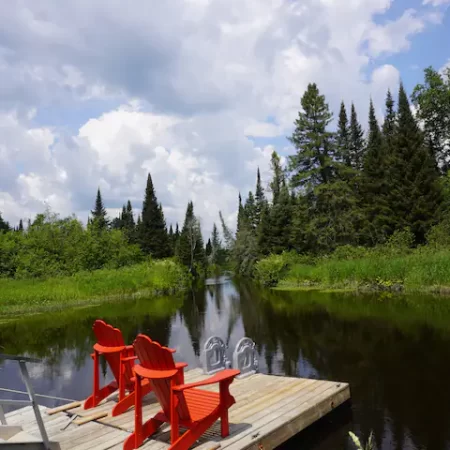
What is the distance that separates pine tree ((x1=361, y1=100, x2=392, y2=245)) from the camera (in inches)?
1419

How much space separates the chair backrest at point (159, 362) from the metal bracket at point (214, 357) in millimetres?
2770

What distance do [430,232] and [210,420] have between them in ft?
98.2

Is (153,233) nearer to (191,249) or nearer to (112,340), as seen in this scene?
(191,249)

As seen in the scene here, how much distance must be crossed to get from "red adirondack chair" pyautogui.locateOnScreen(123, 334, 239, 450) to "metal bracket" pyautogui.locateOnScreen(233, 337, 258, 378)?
233cm

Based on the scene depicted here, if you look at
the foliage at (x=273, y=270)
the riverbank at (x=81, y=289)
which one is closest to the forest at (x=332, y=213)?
the foliage at (x=273, y=270)

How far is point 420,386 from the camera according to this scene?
759cm

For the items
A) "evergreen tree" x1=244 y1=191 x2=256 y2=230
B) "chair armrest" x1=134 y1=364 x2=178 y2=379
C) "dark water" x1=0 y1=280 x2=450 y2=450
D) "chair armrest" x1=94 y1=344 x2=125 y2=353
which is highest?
"evergreen tree" x1=244 y1=191 x2=256 y2=230

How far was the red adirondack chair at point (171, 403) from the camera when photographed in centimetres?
414

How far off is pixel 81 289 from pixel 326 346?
16131 millimetres

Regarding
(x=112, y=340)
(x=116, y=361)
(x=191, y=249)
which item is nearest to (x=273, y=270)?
(x=116, y=361)

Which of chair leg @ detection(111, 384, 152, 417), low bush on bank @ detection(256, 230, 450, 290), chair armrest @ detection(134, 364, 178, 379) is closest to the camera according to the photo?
chair armrest @ detection(134, 364, 178, 379)

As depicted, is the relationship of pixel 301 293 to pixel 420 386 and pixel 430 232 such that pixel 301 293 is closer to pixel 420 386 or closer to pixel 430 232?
pixel 430 232

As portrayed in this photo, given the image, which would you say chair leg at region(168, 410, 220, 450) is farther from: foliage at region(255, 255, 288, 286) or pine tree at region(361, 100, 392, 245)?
pine tree at region(361, 100, 392, 245)

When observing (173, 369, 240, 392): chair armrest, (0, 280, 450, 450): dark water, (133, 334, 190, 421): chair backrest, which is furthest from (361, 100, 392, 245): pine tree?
(133, 334, 190, 421): chair backrest
